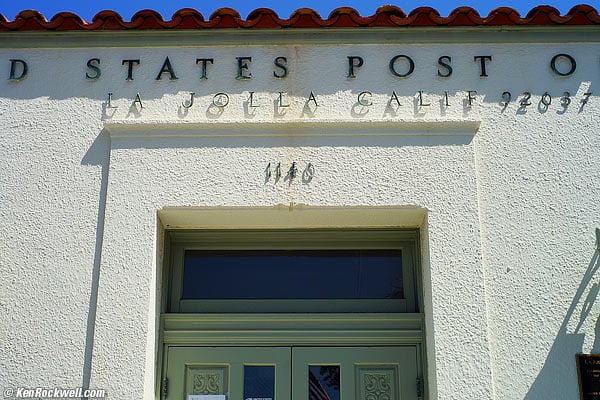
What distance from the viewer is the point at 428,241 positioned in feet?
16.8

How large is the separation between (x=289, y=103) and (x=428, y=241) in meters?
1.38

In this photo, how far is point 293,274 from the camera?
553cm

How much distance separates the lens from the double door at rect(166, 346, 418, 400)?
5.17 meters

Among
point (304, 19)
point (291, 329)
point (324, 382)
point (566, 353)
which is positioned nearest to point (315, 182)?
point (291, 329)

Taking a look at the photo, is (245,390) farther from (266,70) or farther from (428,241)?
(266,70)

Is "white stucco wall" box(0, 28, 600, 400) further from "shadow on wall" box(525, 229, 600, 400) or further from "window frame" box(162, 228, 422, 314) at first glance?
"window frame" box(162, 228, 422, 314)

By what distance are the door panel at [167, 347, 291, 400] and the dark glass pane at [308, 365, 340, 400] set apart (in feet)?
0.52

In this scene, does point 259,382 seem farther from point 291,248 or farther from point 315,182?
point 315,182

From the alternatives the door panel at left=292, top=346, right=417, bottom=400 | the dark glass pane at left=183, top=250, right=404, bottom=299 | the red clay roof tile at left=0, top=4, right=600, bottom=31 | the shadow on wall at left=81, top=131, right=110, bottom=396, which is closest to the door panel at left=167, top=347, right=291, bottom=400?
the door panel at left=292, top=346, right=417, bottom=400

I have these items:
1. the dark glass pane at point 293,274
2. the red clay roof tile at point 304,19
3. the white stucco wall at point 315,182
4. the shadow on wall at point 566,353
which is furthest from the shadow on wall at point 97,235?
the shadow on wall at point 566,353

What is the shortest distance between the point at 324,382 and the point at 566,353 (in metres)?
1.58

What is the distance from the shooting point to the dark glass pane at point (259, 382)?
5.18 m

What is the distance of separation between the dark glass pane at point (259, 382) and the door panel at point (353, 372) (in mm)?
156

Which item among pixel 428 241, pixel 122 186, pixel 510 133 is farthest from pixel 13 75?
pixel 510 133
